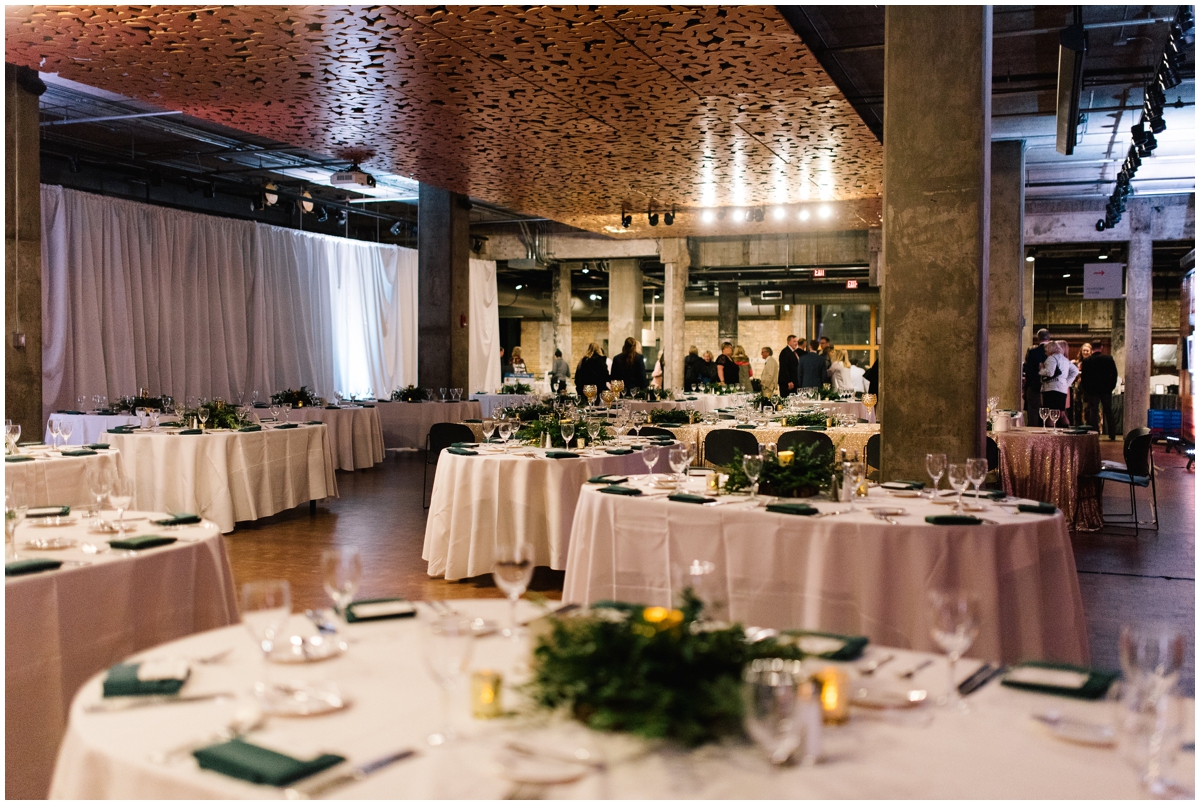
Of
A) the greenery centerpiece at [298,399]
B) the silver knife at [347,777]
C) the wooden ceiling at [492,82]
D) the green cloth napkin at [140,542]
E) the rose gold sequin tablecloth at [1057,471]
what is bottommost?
the rose gold sequin tablecloth at [1057,471]

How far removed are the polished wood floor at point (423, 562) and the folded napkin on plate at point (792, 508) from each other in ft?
Answer: 5.51

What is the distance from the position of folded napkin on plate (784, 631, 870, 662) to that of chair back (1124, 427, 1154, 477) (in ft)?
21.7

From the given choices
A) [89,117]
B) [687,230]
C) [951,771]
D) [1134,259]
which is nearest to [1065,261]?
[1134,259]

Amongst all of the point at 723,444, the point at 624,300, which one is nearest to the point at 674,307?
the point at 624,300

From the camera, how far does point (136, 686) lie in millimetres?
1708

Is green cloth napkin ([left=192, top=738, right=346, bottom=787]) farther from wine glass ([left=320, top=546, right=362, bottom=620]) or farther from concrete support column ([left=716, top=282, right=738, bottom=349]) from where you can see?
concrete support column ([left=716, top=282, right=738, bottom=349])

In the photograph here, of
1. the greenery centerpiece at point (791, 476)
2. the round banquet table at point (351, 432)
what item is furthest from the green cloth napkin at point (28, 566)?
the round banquet table at point (351, 432)

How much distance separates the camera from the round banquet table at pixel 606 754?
1.35m

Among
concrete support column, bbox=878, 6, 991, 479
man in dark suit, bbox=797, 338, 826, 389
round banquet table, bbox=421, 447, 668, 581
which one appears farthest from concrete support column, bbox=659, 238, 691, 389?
concrete support column, bbox=878, 6, 991, 479

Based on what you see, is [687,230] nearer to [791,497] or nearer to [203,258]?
[203,258]

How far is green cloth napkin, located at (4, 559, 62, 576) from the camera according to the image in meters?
2.62

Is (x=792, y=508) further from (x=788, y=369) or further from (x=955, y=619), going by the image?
(x=788, y=369)

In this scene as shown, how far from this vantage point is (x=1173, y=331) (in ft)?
87.9

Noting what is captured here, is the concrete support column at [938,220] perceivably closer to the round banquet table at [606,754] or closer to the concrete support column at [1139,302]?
the round banquet table at [606,754]
